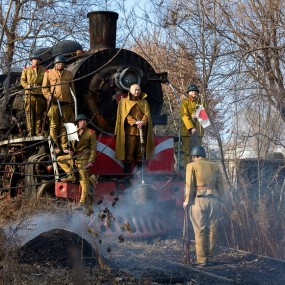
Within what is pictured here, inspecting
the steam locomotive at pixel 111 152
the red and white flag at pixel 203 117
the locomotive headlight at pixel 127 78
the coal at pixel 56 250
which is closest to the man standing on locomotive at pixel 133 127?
the steam locomotive at pixel 111 152

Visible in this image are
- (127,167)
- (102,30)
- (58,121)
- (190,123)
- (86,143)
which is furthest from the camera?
(190,123)

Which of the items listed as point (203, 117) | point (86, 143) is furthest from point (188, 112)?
point (86, 143)

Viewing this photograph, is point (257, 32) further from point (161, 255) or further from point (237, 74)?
point (161, 255)

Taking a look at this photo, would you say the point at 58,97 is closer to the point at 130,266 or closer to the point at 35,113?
the point at 35,113

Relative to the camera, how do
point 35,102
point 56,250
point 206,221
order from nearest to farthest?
point 56,250 → point 206,221 → point 35,102

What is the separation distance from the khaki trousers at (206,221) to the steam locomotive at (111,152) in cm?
107

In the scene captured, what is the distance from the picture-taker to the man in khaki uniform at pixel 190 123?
39.6 feet

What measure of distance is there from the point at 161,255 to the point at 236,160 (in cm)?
323

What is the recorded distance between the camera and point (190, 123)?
39.7 feet

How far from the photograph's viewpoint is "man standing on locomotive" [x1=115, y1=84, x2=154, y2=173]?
1084 centimetres

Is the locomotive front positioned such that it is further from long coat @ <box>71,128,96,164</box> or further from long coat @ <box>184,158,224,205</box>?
long coat @ <box>184,158,224,205</box>

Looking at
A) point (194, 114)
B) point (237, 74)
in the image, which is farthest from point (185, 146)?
point (237, 74)

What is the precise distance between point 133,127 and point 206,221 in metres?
2.34

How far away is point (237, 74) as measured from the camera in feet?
41.9
